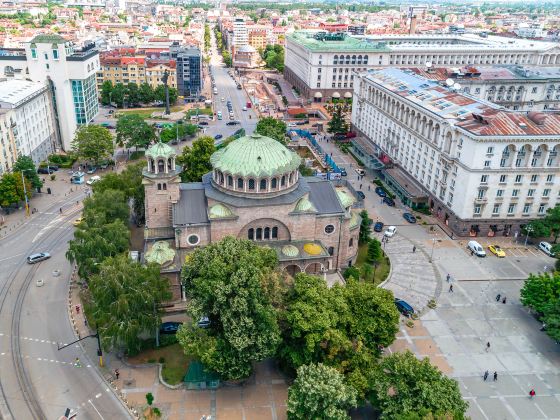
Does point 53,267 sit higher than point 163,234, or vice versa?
point 163,234

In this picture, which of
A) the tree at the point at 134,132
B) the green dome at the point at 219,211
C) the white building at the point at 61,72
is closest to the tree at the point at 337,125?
the tree at the point at 134,132

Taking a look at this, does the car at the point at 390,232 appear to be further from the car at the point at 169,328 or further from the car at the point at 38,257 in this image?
the car at the point at 38,257

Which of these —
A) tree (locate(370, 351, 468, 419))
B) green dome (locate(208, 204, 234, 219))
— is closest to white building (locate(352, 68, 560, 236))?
green dome (locate(208, 204, 234, 219))

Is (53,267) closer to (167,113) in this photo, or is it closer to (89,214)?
(89,214)

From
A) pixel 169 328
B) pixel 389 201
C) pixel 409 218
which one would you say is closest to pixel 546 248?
pixel 409 218

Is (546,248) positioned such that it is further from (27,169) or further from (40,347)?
(27,169)

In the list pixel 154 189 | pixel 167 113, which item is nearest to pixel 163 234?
pixel 154 189

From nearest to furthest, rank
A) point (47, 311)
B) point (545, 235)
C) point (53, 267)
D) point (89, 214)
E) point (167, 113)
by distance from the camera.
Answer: point (47, 311) < point (89, 214) < point (53, 267) < point (545, 235) < point (167, 113)
